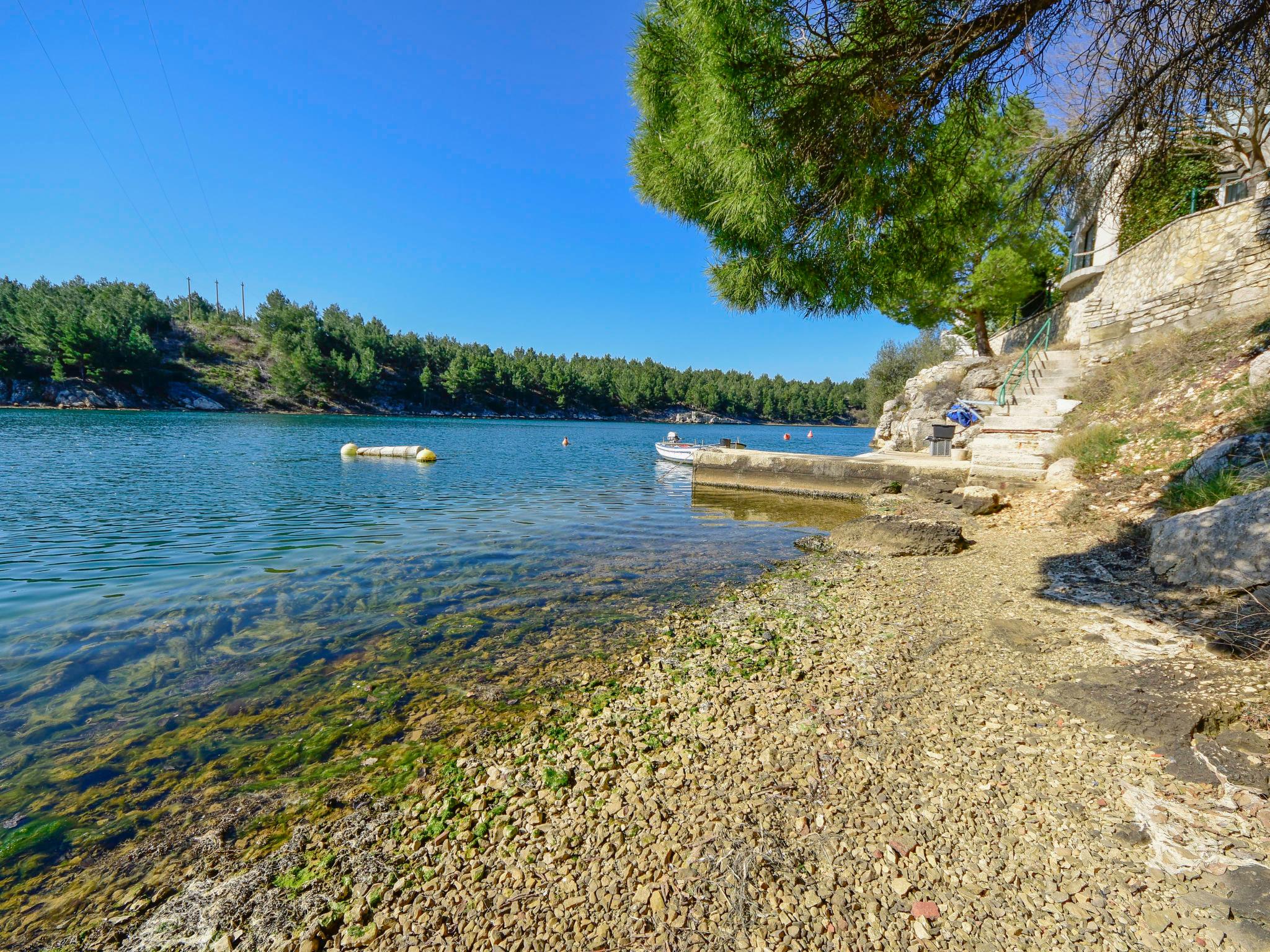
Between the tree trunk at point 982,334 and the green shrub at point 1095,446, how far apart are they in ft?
61.0

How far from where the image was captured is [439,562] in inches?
342

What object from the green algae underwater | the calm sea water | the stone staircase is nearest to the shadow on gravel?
the green algae underwater

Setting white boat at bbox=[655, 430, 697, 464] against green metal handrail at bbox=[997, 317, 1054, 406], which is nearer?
green metal handrail at bbox=[997, 317, 1054, 406]

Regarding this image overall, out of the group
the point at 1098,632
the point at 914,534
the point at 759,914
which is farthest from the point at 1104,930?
the point at 914,534

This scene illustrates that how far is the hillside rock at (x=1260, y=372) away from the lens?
7.77 m

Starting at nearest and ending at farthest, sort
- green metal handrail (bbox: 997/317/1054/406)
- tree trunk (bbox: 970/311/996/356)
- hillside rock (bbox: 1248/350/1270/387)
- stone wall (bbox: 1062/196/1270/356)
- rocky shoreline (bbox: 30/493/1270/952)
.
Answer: rocky shoreline (bbox: 30/493/1270/952) → hillside rock (bbox: 1248/350/1270/387) → stone wall (bbox: 1062/196/1270/356) → green metal handrail (bbox: 997/317/1054/406) → tree trunk (bbox: 970/311/996/356)

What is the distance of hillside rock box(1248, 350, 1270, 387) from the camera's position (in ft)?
25.5

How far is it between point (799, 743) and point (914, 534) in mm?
6597

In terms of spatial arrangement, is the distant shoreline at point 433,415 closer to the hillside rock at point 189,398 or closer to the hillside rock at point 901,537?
the hillside rock at point 189,398

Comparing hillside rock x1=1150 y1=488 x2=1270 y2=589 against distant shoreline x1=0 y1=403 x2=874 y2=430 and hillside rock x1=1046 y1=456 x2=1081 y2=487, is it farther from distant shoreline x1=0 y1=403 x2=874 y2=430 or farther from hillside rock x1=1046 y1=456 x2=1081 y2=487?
distant shoreline x1=0 y1=403 x2=874 y2=430

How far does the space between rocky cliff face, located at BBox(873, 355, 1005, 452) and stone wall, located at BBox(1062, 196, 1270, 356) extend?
491cm

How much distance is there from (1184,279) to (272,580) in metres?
21.9

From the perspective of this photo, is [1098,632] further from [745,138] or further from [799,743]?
[745,138]

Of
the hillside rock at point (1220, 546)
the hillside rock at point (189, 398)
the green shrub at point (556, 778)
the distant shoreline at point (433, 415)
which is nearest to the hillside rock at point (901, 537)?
the hillside rock at point (1220, 546)
